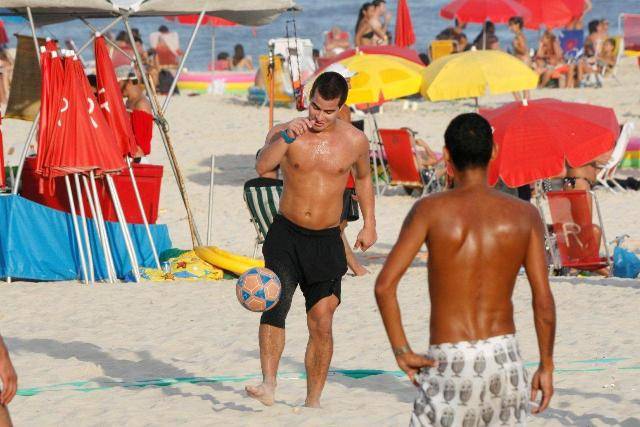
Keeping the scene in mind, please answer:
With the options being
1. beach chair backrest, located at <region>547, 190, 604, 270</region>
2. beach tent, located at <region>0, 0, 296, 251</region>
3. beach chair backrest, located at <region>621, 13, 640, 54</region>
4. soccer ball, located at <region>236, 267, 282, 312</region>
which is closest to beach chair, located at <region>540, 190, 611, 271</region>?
beach chair backrest, located at <region>547, 190, 604, 270</region>

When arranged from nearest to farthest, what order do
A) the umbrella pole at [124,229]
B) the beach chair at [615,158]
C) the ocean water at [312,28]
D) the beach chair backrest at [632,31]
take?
the umbrella pole at [124,229] < the beach chair at [615,158] < the beach chair backrest at [632,31] < the ocean water at [312,28]

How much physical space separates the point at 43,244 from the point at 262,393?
14.6 feet

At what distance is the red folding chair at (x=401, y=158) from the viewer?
1355 cm

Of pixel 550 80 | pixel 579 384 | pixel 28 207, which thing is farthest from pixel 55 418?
pixel 550 80

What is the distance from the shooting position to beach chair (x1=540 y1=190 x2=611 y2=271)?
9.43 meters

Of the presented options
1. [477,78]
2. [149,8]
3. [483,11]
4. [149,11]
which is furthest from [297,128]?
[483,11]

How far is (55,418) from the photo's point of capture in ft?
19.2

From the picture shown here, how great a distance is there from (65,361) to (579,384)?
2843 millimetres

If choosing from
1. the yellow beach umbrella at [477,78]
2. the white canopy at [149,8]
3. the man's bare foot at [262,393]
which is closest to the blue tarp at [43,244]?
the white canopy at [149,8]

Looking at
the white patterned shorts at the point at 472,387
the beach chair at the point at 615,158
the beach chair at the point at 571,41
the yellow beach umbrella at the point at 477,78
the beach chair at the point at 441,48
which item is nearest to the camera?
the white patterned shorts at the point at 472,387

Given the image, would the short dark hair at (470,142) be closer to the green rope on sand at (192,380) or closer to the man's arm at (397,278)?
the man's arm at (397,278)

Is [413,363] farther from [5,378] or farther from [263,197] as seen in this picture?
[263,197]

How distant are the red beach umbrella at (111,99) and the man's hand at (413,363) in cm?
618

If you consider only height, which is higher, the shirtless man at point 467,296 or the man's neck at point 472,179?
the man's neck at point 472,179
